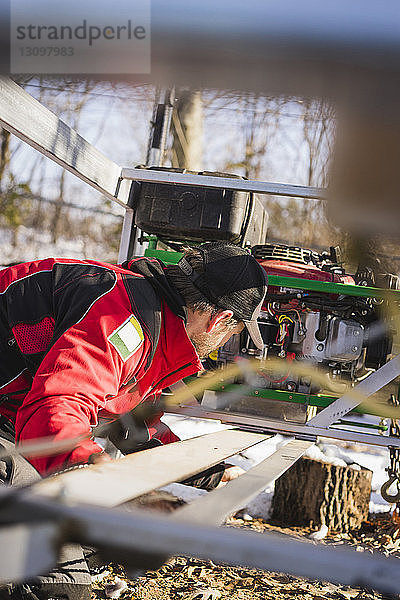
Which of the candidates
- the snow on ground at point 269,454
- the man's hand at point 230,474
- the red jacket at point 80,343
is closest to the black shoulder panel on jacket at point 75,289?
the red jacket at point 80,343

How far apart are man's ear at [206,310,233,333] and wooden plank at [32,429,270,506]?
0.49 metres

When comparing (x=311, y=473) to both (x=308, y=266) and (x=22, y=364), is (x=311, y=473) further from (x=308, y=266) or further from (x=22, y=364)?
(x=22, y=364)

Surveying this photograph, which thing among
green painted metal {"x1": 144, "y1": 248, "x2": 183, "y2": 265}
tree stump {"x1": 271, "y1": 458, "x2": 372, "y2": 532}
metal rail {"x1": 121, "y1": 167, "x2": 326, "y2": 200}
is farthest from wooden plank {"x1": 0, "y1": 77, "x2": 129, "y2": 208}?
tree stump {"x1": 271, "y1": 458, "x2": 372, "y2": 532}

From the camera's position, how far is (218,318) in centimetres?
264

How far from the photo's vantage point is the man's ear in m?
2.63

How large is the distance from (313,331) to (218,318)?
1634mm

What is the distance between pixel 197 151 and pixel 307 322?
811 centimetres

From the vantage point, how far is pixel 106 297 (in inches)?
86.9

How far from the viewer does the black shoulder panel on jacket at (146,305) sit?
2316 millimetres

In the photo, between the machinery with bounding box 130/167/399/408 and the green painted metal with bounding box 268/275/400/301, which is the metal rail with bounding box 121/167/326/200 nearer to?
the machinery with bounding box 130/167/399/408

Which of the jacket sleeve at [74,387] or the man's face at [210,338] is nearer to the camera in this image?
the jacket sleeve at [74,387]

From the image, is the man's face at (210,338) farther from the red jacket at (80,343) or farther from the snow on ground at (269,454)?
the snow on ground at (269,454)

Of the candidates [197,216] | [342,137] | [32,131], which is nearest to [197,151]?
[197,216]

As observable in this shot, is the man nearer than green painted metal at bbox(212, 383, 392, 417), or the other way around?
the man
